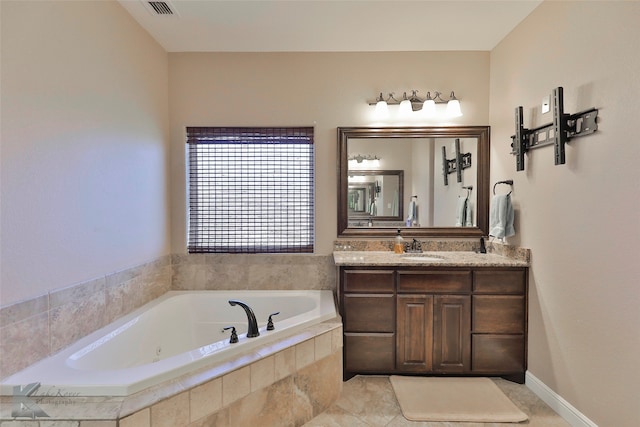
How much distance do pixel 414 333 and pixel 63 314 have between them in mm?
2189

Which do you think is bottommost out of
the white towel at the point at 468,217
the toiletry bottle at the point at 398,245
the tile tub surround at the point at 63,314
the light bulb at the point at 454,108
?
the tile tub surround at the point at 63,314

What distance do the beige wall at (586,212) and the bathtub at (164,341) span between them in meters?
1.46

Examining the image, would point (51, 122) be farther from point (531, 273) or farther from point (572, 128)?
point (531, 273)

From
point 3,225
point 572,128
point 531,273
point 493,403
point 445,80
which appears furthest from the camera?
point 445,80

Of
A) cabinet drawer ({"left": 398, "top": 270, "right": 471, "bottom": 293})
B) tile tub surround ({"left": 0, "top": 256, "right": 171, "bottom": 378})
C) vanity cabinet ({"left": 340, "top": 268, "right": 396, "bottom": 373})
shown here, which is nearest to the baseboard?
cabinet drawer ({"left": 398, "top": 270, "right": 471, "bottom": 293})

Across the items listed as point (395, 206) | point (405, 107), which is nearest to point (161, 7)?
point (405, 107)

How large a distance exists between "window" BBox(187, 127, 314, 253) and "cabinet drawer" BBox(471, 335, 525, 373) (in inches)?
60.3

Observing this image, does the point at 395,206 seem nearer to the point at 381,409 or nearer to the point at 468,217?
the point at 468,217

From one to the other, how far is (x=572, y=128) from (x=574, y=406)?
5.40 feet

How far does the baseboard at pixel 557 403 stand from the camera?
1.79m

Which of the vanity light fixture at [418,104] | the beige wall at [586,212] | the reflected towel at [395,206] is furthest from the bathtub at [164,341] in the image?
the vanity light fixture at [418,104]

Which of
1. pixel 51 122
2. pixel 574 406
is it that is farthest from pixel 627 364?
pixel 51 122

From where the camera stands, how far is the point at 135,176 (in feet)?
7.47

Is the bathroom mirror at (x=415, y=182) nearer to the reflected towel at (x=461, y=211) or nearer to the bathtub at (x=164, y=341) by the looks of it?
the reflected towel at (x=461, y=211)
